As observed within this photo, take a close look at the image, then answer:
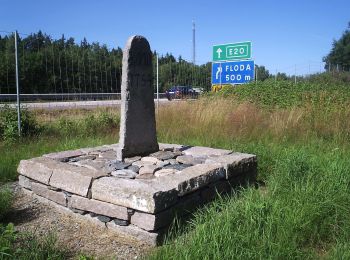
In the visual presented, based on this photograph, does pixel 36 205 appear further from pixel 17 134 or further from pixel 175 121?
pixel 175 121

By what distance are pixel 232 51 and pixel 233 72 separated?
724 mm

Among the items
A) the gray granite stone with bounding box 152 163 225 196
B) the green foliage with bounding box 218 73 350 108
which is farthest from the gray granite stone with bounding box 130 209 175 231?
the green foliage with bounding box 218 73 350 108

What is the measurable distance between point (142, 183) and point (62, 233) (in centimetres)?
91

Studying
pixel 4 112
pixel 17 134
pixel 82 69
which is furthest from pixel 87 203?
pixel 82 69

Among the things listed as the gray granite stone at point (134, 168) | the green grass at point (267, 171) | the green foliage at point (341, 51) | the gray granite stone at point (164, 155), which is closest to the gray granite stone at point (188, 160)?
the gray granite stone at point (164, 155)

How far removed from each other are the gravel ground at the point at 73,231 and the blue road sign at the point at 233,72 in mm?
9271

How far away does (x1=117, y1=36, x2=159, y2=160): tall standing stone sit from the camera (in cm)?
458

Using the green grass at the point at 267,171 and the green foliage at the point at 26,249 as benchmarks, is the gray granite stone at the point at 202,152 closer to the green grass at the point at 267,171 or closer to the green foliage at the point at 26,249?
the green grass at the point at 267,171

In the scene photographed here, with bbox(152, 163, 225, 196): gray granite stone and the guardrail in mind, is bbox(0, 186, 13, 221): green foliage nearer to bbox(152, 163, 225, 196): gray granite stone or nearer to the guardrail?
bbox(152, 163, 225, 196): gray granite stone

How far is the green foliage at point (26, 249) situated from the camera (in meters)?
2.58

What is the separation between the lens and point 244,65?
12156 millimetres

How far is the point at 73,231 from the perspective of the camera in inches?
138

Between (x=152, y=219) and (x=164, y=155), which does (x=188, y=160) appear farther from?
(x=152, y=219)

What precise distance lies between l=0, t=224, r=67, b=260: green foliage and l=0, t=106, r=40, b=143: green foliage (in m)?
4.61
